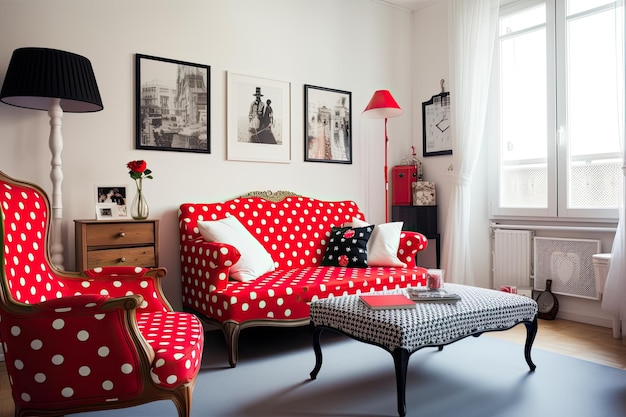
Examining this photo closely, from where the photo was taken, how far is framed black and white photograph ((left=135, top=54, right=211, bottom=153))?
3.49 meters

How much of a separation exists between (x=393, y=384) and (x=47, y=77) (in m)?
2.47

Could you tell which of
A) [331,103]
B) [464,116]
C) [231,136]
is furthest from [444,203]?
[231,136]

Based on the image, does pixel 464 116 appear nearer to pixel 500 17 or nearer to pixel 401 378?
pixel 500 17

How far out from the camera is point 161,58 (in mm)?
3555

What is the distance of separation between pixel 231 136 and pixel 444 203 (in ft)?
7.01

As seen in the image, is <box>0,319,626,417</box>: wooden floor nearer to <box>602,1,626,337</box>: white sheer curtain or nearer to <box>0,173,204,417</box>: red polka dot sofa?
<box>602,1,626,337</box>: white sheer curtain

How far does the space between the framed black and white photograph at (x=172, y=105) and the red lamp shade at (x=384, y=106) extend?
4.49 ft

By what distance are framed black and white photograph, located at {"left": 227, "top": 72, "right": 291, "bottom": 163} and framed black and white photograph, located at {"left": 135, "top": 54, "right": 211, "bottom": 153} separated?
21 centimetres

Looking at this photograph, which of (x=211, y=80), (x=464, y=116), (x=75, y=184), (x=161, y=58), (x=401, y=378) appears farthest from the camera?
(x=464, y=116)

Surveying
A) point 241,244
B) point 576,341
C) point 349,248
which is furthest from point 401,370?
point 576,341

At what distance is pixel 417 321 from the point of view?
2172 mm

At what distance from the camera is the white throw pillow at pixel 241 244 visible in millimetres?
3225

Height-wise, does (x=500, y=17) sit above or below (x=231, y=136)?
above

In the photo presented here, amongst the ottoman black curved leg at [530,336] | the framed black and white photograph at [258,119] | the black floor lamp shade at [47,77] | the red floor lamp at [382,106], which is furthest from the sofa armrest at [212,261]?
the red floor lamp at [382,106]
